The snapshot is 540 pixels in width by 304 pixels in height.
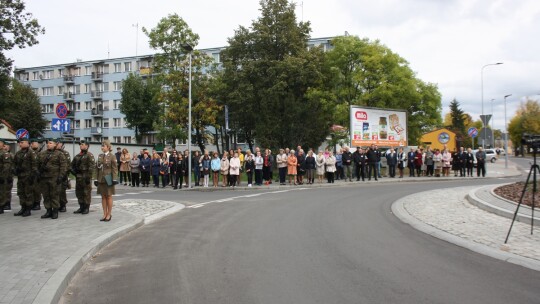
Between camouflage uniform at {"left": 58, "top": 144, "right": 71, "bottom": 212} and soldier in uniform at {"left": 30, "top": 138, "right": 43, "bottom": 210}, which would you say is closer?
camouflage uniform at {"left": 58, "top": 144, "right": 71, "bottom": 212}

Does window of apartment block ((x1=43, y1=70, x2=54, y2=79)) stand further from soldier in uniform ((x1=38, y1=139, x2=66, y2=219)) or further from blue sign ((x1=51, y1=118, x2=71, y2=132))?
soldier in uniform ((x1=38, y1=139, x2=66, y2=219))

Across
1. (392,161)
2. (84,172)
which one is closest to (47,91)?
(392,161)

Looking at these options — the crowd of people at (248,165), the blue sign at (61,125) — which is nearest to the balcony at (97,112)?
the crowd of people at (248,165)

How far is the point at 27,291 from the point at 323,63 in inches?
1615

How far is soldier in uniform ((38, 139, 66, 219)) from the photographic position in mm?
10945

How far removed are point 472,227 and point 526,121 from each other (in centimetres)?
6833

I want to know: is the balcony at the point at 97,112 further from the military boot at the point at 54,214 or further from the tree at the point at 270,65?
the military boot at the point at 54,214

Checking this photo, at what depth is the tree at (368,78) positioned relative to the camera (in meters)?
42.2

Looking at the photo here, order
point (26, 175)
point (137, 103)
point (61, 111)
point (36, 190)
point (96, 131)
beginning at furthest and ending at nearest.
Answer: point (96, 131) → point (137, 103) → point (61, 111) → point (36, 190) → point (26, 175)

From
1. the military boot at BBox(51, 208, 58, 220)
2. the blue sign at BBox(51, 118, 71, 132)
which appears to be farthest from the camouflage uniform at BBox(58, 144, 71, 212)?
the blue sign at BBox(51, 118, 71, 132)

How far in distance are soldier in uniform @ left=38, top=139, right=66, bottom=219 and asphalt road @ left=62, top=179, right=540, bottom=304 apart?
2817 millimetres

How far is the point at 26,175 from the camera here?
38.7 ft

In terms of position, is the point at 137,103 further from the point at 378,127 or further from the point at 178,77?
the point at 378,127

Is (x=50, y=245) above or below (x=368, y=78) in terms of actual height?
below
